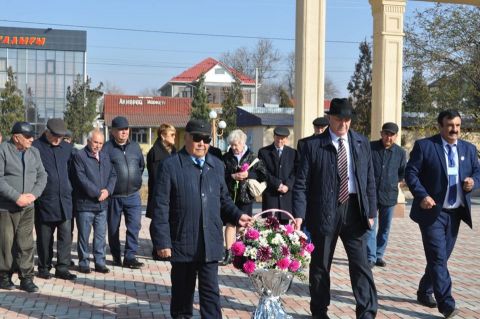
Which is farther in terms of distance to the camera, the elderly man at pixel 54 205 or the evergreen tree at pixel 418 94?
the evergreen tree at pixel 418 94

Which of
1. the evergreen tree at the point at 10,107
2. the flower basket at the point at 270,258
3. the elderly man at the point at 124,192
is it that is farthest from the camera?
the evergreen tree at the point at 10,107

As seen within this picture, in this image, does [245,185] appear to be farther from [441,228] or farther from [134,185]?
[441,228]

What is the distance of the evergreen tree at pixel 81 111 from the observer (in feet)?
168

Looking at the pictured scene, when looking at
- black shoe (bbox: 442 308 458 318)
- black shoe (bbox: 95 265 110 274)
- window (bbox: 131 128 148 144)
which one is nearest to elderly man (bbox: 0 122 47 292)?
black shoe (bbox: 95 265 110 274)

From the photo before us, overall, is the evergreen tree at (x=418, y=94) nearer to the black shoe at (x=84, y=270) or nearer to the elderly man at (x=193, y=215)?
the black shoe at (x=84, y=270)

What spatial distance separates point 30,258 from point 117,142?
2.16 meters

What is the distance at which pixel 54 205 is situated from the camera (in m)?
7.91

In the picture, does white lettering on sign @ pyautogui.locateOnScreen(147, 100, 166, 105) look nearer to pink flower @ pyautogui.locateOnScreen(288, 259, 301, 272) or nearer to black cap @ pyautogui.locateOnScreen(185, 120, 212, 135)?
black cap @ pyautogui.locateOnScreen(185, 120, 212, 135)

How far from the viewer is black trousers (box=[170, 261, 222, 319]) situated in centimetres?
529

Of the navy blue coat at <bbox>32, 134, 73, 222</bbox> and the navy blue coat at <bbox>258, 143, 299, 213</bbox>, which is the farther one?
the navy blue coat at <bbox>258, 143, 299, 213</bbox>

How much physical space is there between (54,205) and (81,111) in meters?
44.8

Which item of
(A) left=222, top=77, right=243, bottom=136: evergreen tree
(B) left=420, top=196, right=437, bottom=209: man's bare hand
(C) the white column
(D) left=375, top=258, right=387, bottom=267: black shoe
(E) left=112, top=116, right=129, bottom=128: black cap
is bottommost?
(D) left=375, top=258, right=387, bottom=267: black shoe

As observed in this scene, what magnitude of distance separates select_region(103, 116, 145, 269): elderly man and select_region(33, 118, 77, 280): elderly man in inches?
32.9

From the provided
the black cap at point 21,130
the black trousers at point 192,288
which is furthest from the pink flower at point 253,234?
the black cap at point 21,130
